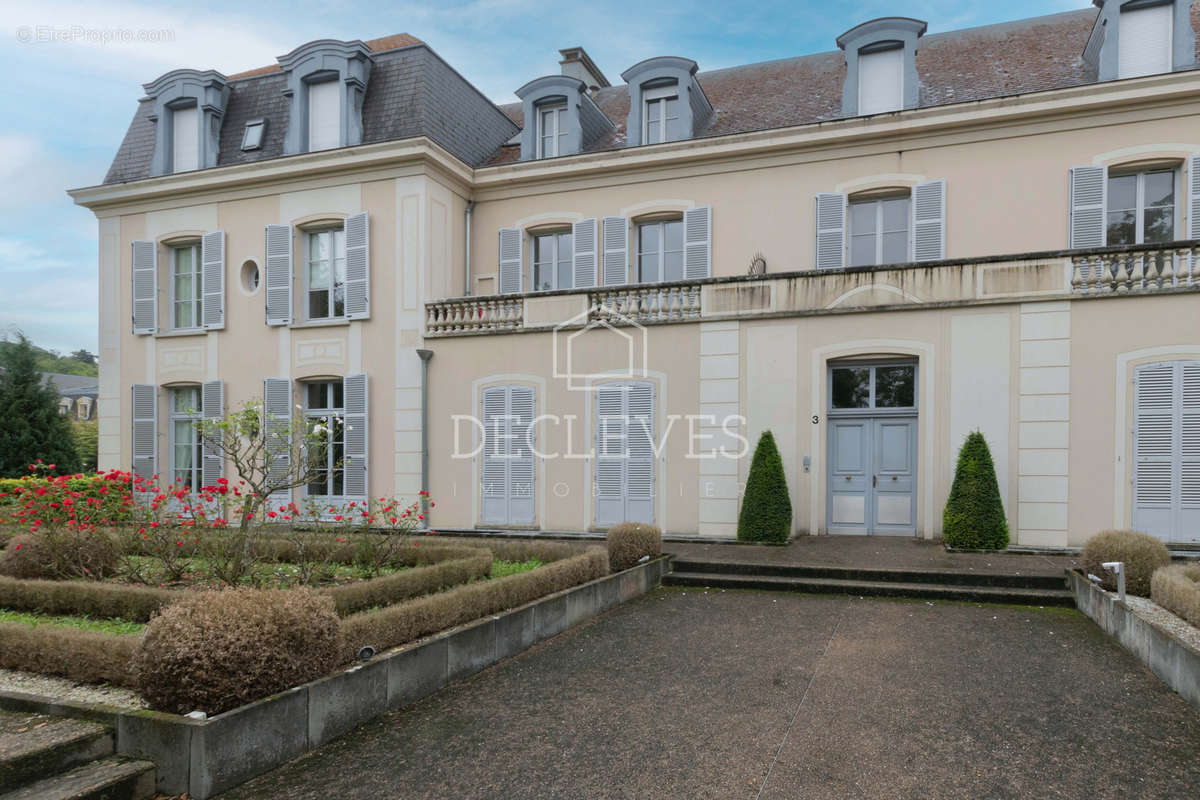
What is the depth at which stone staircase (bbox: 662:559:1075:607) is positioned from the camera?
7.76 metres

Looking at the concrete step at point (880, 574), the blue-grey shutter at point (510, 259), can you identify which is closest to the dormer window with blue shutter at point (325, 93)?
the blue-grey shutter at point (510, 259)

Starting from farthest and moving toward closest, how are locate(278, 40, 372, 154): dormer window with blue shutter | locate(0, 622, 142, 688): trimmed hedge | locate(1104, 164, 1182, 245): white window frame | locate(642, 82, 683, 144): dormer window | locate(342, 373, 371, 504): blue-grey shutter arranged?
1. locate(278, 40, 372, 154): dormer window with blue shutter
2. locate(642, 82, 683, 144): dormer window
3. locate(342, 373, 371, 504): blue-grey shutter
4. locate(1104, 164, 1182, 245): white window frame
5. locate(0, 622, 142, 688): trimmed hedge

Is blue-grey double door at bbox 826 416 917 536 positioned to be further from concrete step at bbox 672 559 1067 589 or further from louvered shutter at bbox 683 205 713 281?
louvered shutter at bbox 683 205 713 281

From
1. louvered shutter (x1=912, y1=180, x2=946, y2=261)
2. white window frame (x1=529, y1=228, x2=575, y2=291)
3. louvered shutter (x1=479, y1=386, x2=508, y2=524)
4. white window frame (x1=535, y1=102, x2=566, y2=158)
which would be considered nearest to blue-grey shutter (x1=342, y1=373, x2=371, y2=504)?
louvered shutter (x1=479, y1=386, x2=508, y2=524)

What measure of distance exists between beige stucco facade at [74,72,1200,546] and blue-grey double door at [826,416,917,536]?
300mm

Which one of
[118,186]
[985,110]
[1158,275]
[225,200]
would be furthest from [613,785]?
[118,186]

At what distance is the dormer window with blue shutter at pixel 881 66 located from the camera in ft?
39.9

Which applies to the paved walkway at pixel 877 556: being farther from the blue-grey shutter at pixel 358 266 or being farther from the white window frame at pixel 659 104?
the white window frame at pixel 659 104

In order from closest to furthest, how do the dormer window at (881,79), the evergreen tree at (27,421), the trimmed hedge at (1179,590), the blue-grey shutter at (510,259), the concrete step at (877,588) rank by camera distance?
1. the trimmed hedge at (1179,590)
2. the concrete step at (877,588)
3. the dormer window at (881,79)
4. the blue-grey shutter at (510,259)
5. the evergreen tree at (27,421)

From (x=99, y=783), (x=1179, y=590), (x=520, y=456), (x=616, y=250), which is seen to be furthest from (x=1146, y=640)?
(x=616, y=250)

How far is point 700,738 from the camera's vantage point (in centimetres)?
440

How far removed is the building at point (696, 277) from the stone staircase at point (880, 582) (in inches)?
90.7

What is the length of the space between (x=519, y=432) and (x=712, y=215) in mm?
5200

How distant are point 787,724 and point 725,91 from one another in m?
13.8
